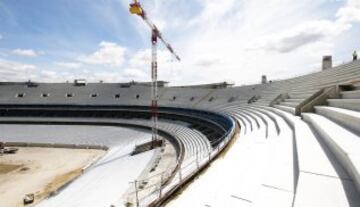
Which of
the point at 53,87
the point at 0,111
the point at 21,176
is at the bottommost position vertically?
the point at 21,176

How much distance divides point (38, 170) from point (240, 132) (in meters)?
23.5

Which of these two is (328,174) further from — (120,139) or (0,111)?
(0,111)

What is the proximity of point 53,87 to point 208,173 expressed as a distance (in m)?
65.9

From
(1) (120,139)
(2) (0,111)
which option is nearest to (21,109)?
(2) (0,111)

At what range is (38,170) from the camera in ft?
86.2

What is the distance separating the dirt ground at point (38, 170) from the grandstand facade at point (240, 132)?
86.7 inches

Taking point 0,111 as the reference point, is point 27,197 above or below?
below

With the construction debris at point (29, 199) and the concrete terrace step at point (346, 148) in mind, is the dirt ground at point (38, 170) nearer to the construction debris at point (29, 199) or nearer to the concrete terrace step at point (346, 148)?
the construction debris at point (29, 199)

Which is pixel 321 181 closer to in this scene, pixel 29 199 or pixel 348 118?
pixel 348 118

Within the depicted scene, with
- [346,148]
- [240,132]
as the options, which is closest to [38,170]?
[240,132]

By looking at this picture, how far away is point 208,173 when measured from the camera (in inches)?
247

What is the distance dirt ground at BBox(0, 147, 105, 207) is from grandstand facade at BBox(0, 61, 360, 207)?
7.23 feet

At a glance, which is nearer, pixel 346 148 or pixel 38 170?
pixel 346 148

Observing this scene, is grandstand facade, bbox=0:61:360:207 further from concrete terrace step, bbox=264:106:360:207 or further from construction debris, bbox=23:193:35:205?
construction debris, bbox=23:193:35:205
